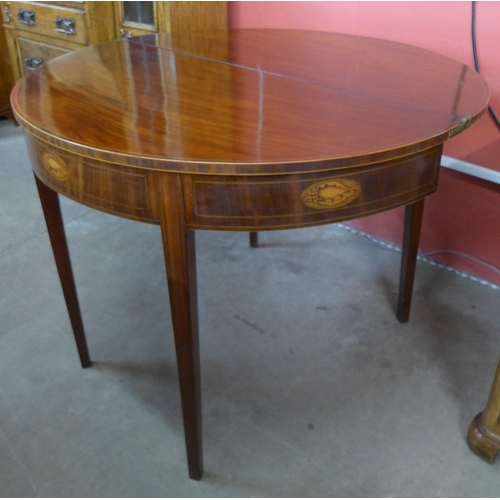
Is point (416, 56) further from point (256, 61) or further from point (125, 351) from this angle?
point (125, 351)

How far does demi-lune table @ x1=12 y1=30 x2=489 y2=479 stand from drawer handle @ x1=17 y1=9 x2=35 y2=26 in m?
1.26

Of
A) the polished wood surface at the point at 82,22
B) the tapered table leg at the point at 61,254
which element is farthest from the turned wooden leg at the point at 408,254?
the polished wood surface at the point at 82,22

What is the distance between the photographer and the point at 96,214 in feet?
6.86

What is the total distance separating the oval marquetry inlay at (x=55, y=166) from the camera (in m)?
0.85

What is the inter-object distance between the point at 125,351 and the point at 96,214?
828mm

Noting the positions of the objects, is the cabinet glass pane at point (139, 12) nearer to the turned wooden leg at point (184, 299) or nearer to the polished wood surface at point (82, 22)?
the polished wood surface at point (82, 22)

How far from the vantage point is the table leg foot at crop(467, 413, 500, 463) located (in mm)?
1116

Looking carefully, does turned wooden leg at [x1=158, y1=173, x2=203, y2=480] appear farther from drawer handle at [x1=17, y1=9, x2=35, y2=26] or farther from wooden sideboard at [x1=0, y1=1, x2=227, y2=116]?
drawer handle at [x1=17, y1=9, x2=35, y2=26]

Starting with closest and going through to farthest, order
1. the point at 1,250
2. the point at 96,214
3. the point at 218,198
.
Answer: the point at 218,198 → the point at 1,250 → the point at 96,214

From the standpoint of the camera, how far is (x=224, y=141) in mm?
788

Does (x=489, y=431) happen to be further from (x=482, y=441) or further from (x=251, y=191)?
(x=251, y=191)

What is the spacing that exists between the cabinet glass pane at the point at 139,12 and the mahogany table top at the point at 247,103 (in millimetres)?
518

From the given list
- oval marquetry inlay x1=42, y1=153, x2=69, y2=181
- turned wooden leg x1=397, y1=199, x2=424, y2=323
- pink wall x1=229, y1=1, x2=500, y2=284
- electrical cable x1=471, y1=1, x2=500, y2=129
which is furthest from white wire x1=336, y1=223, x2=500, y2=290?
oval marquetry inlay x1=42, y1=153, x2=69, y2=181

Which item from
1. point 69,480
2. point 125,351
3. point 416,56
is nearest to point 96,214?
point 125,351
